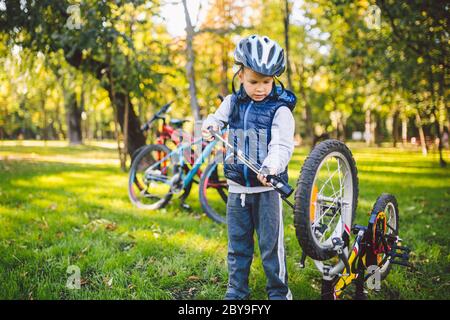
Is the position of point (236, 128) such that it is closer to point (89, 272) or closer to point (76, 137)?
point (89, 272)

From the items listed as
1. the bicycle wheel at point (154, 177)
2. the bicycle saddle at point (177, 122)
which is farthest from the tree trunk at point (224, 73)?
the bicycle saddle at point (177, 122)

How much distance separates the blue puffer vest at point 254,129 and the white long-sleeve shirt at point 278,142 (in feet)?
0.13

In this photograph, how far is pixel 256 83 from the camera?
2602mm

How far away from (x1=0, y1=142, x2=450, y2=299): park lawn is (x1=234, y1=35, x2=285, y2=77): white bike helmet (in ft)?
5.95

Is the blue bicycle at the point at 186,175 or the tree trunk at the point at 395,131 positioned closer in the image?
the blue bicycle at the point at 186,175

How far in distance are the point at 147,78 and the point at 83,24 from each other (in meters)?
1.71

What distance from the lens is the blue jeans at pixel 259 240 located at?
2.66m

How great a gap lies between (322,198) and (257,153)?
0.60 meters

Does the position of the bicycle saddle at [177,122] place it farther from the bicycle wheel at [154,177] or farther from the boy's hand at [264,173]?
the boy's hand at [264,173]

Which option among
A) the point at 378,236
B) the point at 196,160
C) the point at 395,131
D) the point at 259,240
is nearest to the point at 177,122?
the point at 196,160

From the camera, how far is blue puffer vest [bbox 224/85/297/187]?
2648 millimetres

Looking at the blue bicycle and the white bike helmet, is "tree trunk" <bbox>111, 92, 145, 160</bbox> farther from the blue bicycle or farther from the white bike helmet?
the white bike helmet

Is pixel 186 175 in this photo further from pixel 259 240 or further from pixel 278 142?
pixel 278 142

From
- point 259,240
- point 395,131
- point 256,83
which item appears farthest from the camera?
point 395,131
